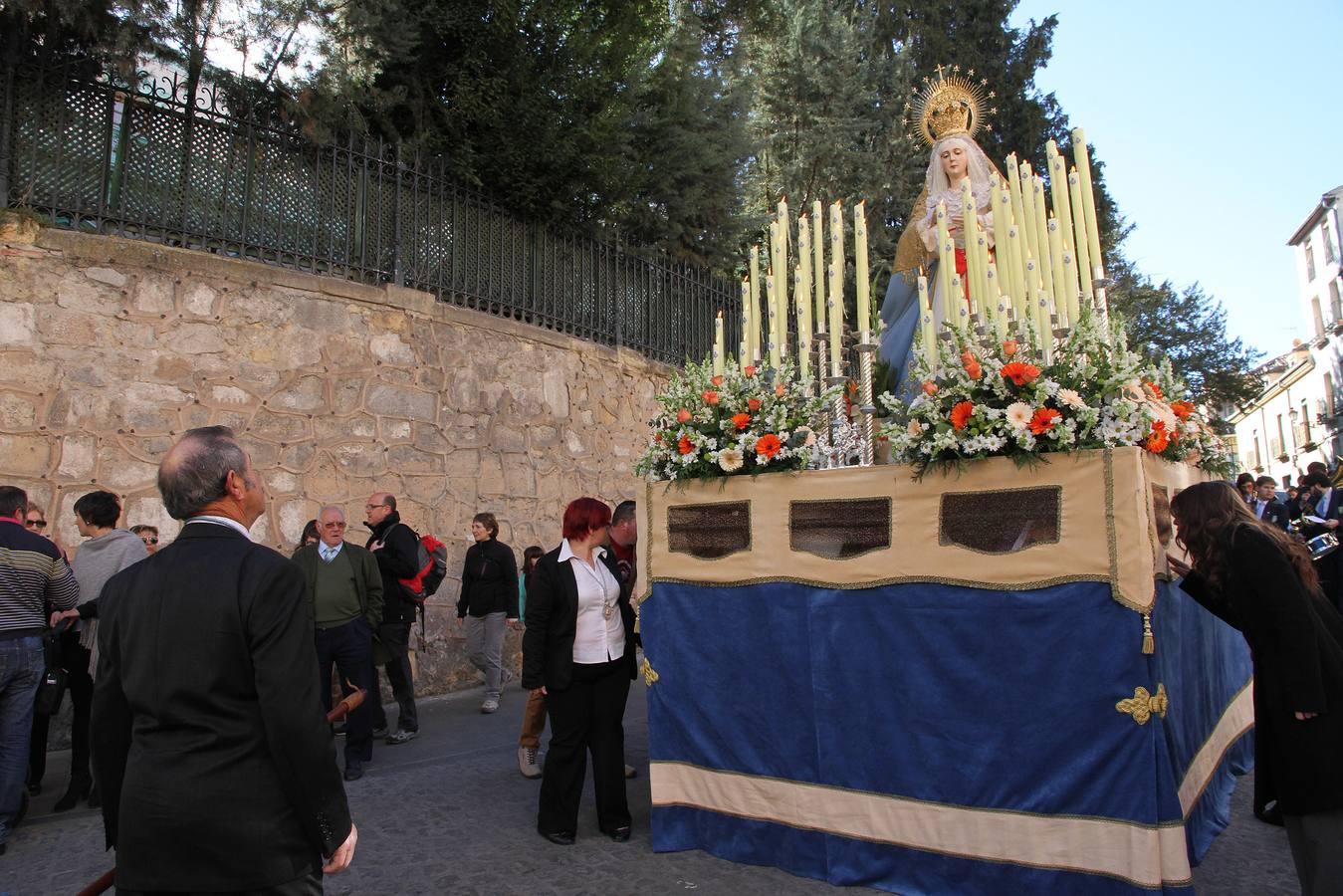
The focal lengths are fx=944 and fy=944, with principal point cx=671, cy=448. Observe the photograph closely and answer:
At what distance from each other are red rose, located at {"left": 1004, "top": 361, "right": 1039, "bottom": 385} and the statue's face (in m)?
2.33

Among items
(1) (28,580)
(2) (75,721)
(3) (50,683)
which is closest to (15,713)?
(3) (50,683)

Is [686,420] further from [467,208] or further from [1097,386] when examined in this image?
[467,208]

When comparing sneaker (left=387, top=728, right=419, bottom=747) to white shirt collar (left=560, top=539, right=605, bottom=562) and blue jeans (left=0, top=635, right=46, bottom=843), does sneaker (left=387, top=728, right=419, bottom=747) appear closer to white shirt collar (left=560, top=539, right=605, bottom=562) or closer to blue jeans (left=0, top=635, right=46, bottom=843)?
blue jeans (left=0, top=635, right=46, bottom=843)

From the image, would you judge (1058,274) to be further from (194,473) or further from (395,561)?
(395,561)

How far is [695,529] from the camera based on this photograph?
475 cm

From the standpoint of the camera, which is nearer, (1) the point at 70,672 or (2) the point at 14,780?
(2) the point at 14,780

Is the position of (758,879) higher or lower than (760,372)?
lower

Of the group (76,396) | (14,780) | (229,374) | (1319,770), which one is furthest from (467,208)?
(1319,770)

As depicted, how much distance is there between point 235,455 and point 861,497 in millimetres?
2622

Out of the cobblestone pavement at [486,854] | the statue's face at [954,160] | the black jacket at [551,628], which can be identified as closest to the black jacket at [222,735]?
the cobblestone pavement at [486,854]

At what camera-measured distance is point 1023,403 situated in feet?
12.4

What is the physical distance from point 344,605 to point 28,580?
1865 mm

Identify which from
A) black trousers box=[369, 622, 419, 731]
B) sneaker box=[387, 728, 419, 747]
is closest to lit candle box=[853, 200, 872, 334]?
black trousers box=[369, 622, 419, 731]

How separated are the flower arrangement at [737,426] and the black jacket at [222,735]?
2.55 metres
